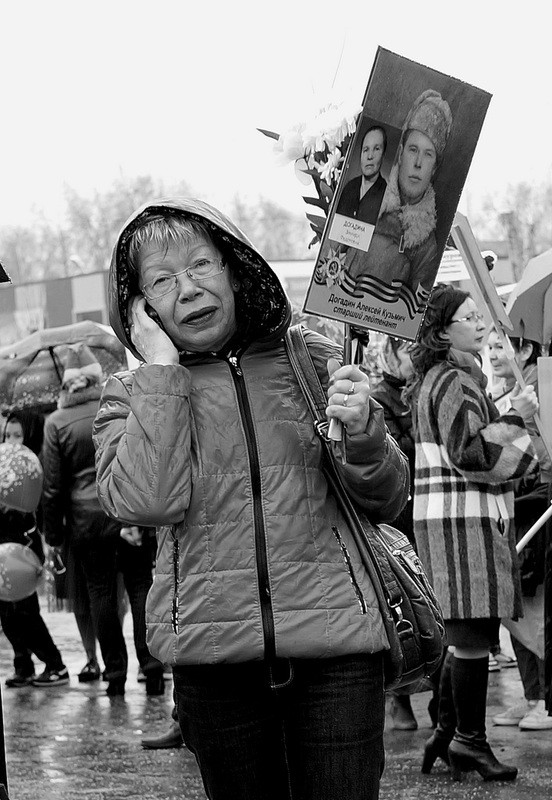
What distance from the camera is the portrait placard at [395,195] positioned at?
3041 mm

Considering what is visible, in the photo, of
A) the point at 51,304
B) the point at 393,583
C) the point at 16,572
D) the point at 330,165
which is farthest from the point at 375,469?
the point at 51,304

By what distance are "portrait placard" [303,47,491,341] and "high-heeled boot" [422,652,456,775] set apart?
2.97m

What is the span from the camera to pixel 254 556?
299 cm

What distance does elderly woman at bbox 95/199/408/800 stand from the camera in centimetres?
296

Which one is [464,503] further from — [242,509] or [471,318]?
[242,509]

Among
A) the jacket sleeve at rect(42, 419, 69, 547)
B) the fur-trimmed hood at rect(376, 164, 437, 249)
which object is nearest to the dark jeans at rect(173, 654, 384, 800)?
the fur-trimmed hood at rect(376, 164, 437, 249)

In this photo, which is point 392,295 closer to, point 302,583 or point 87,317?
point 302,583

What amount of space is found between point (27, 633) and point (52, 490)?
1.06 metres

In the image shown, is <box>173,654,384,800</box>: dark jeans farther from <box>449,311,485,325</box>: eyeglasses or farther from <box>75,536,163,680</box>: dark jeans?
<box>75,536,163,680</box>: dark jeans

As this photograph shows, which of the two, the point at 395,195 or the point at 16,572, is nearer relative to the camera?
the point at 395,195

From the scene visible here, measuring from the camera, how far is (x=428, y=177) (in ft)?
10.4

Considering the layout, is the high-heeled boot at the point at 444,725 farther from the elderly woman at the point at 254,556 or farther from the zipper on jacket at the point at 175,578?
the zipper on jacket at the point at 175,578

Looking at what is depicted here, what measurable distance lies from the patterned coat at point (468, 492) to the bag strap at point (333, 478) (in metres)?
2.37

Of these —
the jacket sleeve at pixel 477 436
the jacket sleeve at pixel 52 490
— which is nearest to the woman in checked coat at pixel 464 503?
the jacket sleeve at pixel 477 436
